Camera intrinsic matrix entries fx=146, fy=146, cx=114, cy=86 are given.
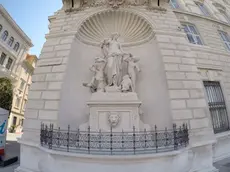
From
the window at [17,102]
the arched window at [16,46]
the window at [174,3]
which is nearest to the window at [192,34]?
the window at [174,3]

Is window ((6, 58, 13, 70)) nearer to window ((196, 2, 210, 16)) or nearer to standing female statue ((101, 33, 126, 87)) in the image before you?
standing female statue ((101, 33, 126, 87))

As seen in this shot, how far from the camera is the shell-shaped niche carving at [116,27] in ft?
27.5

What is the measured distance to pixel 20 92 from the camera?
88.6 feet

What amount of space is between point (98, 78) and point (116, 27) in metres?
4.01

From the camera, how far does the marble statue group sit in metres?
6.65

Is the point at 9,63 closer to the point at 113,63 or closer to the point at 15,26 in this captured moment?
the point at 15,26

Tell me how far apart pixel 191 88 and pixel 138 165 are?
417 centimetres

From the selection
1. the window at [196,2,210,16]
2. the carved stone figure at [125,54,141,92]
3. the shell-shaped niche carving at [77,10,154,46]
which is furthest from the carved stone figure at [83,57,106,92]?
the window at [196,2,210,16]

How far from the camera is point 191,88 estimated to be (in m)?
6.54

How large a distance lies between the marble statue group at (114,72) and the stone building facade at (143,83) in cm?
88

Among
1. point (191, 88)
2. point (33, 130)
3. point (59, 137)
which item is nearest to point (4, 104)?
point (33, 130)

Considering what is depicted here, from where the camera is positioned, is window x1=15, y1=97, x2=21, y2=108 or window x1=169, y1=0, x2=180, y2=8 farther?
window x1=15, y1=97, x2=21, y2=108

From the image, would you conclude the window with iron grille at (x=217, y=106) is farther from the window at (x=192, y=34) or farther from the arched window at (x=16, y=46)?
the arched window at (x=16, y=46)

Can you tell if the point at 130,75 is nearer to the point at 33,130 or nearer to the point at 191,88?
the point at 191,88
